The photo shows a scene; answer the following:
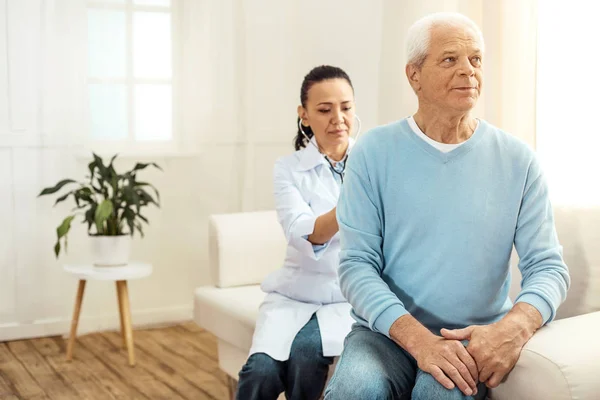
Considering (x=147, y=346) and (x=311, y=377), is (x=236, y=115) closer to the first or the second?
(x=147, y=346)

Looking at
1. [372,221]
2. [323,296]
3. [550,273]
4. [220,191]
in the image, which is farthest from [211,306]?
[220,191]

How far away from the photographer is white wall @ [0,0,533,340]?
4062mm

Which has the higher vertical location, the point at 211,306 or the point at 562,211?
the point at 562,211

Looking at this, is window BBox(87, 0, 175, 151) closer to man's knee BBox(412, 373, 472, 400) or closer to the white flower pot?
the white flower pot

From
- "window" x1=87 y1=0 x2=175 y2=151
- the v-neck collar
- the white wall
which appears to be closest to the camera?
the v-neck collar

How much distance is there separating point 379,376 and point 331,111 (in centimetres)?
95

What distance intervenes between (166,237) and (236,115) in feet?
2.42

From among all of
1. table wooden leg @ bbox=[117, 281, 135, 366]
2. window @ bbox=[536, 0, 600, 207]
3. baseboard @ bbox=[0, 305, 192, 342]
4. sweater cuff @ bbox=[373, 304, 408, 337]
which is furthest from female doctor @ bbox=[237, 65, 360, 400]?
baseboard @ bbox=[0, 305, 192, 342]

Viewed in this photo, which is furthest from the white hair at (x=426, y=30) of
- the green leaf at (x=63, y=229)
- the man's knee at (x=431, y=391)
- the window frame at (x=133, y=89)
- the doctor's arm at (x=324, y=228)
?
the window frame at (x=133, y=89)

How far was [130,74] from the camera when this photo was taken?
432cm

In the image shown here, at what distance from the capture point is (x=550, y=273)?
184cm

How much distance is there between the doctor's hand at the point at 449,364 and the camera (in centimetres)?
169

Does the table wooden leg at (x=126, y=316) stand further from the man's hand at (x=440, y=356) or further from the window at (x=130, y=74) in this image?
the man's hand at (x=440, y=356)

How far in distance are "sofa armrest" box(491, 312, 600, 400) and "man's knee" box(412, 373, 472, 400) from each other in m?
0.11
